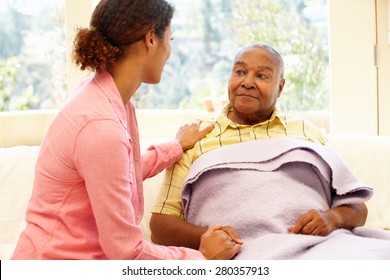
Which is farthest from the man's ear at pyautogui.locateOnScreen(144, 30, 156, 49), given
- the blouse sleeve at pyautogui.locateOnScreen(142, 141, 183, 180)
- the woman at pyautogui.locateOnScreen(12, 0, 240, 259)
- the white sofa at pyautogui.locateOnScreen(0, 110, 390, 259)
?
the white sofa at pyautogui.locateOnScreen(0, 110, 390, 259)

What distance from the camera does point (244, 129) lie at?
7.17 feet

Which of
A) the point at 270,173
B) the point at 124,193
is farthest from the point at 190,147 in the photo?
the point at 124,193

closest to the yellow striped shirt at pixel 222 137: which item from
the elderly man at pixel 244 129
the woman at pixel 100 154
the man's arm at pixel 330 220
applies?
the elderly man at pixel 244 129

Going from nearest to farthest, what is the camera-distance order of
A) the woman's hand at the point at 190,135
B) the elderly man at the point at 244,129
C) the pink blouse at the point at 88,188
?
1. the pink blouse at the point at 88,188
2. the elderly man at the point at 244,129
3. the woman's hand at the point at 190,135

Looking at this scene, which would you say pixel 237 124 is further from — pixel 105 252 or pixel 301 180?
pixel 105 252

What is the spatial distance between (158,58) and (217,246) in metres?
0.51

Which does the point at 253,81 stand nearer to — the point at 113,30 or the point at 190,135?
the point at 190,135

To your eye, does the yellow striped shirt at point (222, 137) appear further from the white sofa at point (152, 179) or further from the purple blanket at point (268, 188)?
the white sofa at point (152, 179)

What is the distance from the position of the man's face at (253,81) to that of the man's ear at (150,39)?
0.60m

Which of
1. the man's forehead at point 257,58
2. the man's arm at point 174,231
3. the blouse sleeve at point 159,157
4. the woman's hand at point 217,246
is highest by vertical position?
the man's forehead at point 257,58

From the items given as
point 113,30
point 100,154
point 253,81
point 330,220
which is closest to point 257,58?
point 253,81

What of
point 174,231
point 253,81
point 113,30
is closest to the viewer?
point 113,30

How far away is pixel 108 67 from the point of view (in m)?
1.59

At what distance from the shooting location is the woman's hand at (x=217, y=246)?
170cm
